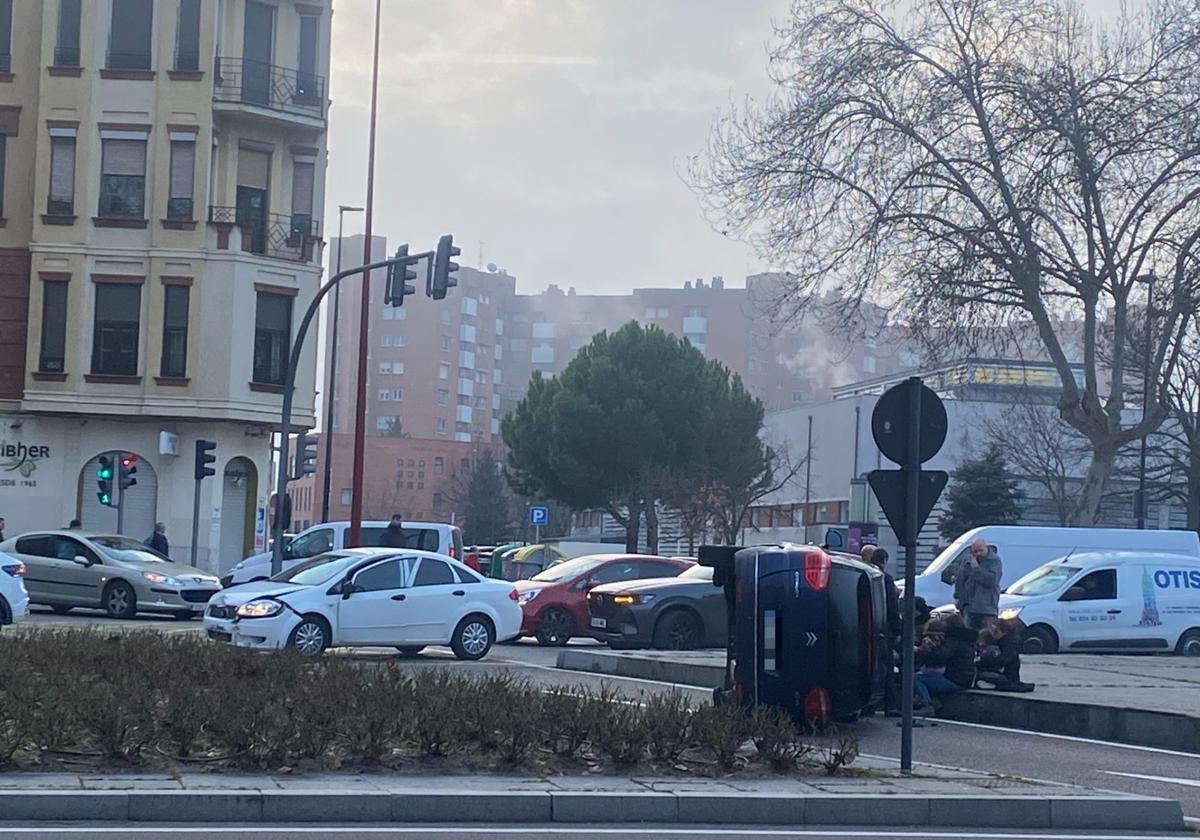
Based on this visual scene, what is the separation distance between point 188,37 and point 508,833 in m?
36.6

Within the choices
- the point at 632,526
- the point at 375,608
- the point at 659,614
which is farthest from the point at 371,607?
the point at 632,526

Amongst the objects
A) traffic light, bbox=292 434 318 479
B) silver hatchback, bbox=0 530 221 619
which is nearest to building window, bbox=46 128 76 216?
traffic light, bbox=292 434 318 479

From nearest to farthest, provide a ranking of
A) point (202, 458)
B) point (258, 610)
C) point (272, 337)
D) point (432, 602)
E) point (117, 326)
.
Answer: point (258, 610), point (432, 602), point (202, 458), point (117, 326), point (272, 337)

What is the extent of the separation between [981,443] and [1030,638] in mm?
43252

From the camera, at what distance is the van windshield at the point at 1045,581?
2714 centimetres

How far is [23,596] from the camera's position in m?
24.5

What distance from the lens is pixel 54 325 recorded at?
4219 cm

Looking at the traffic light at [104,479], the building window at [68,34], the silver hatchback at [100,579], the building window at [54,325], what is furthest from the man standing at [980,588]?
the building window at [68,34]


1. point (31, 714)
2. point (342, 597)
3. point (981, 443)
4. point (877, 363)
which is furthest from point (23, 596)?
point (877, 363)

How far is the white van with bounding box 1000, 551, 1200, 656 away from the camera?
88.8ft

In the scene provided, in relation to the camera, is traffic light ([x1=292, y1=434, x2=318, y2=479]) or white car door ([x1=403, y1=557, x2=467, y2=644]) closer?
white car door ([x1=403, y1=557, x2=467, y2=644])

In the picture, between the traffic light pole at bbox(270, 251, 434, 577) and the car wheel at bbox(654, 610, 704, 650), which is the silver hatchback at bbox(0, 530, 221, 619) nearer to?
the traffic light pole at bbox(270, 251, 434, 577)

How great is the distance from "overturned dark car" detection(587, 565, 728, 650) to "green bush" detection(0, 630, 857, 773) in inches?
452

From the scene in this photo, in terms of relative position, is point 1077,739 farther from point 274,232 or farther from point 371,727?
point 274,232
